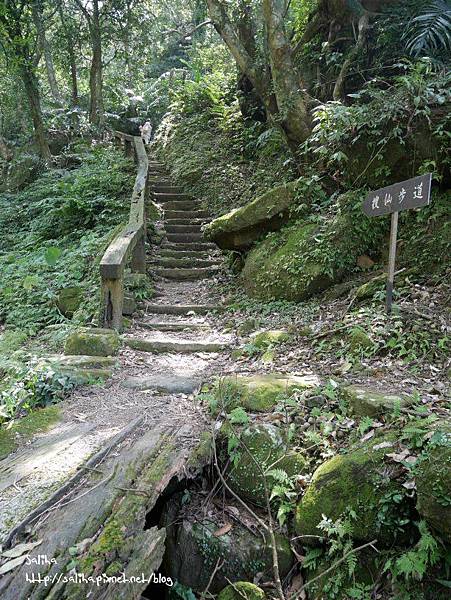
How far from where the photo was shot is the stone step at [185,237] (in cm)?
901

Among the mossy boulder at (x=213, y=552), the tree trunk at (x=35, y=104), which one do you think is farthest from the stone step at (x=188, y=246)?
the tree trunk at (x=35, y=104)

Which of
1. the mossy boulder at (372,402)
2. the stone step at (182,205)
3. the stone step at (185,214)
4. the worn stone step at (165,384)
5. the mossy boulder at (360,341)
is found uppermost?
the stone step at (182,205)

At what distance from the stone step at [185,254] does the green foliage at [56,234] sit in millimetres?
1126

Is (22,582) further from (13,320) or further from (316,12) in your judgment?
(316,12)

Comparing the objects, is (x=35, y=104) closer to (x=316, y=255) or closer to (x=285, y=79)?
(x=285, y=79)

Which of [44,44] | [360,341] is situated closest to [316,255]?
[360,341]

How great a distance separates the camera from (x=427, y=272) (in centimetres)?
521

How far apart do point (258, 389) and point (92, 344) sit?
7.04ft

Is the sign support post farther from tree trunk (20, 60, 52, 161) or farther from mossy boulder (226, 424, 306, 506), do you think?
tree trunk (20, 60, 52, 161)

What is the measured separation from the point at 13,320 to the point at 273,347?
13.8 ft

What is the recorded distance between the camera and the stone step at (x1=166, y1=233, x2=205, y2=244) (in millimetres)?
9008

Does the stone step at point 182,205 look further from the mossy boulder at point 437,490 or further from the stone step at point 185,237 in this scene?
the mossy boulder at point 437,490

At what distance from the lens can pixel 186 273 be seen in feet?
25.6

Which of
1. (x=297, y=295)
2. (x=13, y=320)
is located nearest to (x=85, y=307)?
(x=13, y=320)
